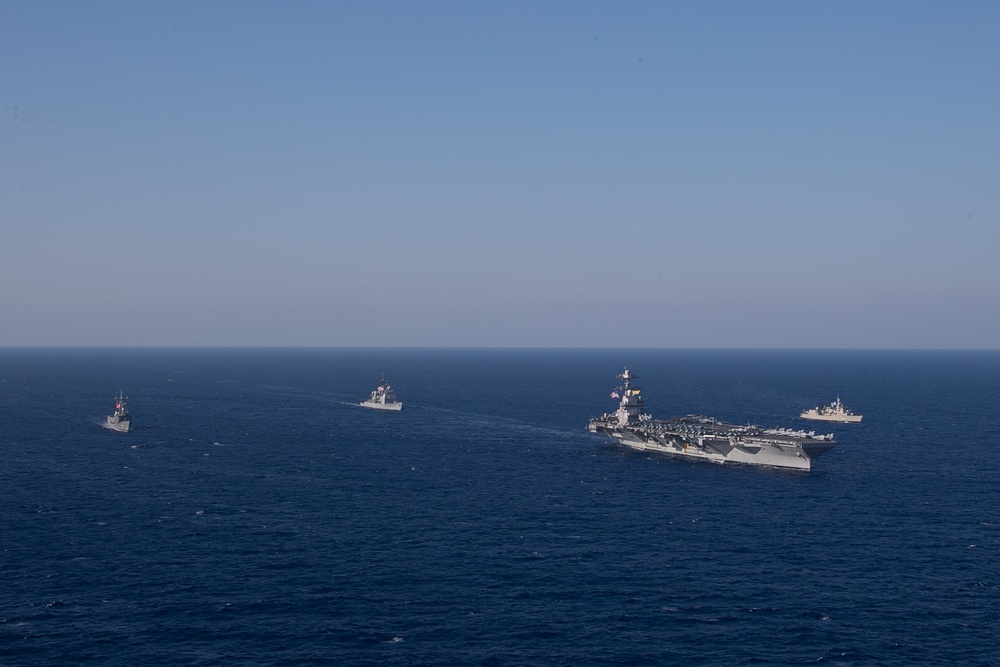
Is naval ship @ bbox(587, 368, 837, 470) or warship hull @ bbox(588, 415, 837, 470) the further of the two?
naval ship @ bbox(587, 368, 837, 470)

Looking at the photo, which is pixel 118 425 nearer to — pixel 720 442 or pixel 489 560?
pixel 489 560

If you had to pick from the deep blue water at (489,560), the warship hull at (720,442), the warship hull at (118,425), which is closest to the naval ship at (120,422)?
the warship hull at (118,425)

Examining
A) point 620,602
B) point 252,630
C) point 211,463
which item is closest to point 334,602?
point 252,630

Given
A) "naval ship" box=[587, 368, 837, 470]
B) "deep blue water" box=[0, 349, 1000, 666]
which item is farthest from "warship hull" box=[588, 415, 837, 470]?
"deep blue water" box=[0, 349, 1000, 666]

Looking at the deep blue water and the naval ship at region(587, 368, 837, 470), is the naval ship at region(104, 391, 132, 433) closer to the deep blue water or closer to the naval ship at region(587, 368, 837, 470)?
the deep blue water

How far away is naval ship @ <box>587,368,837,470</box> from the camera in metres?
133

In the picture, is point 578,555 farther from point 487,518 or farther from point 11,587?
point 11,587

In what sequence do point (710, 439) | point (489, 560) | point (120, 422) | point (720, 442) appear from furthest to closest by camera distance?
point (120, 422), point (710, 439), point (720, 442), point (489, 560)

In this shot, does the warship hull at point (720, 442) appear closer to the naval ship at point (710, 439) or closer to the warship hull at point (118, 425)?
the naval ship at point (710, 439)

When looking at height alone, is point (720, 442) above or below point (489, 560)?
above

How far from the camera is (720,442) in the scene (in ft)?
465

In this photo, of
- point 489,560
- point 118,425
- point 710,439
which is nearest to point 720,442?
point 710,439

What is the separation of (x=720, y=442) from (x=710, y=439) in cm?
204

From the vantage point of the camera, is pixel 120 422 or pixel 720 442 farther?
pixel 120 422
